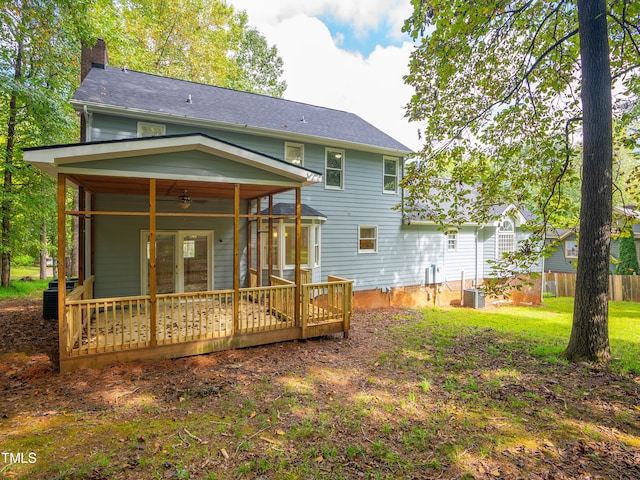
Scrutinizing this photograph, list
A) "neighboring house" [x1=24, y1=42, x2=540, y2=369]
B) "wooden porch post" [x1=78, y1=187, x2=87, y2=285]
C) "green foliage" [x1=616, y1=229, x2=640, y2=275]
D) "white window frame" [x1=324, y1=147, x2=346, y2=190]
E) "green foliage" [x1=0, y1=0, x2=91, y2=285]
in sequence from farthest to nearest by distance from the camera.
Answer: "green foliage" [x1=616, y1=229, x2=640, y2=275] → "green foliage" [x1=0, y1=0, x2=91, y2=285] → "white window frame" [x1=324, y1=147, x2=346, y2=190] → "wooden porch post" [x1=78, y1=187, x2=87, y2=285] → "neighboring house" [x1=24, y1=42, x2=540, y2=369]

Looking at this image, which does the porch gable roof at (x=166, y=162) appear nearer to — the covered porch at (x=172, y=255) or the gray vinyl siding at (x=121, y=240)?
the covered porch at (x=172, y=255)

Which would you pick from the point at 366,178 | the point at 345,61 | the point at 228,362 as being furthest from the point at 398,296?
the point at 345,61

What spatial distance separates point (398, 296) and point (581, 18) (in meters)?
9.35

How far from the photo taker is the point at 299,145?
10.3 m

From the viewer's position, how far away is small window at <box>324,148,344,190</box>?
1074 cm

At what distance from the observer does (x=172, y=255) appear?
28.3 ft

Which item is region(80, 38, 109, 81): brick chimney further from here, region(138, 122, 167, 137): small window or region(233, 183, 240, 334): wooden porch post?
region(233, 183, 240, 334): wooden porch post

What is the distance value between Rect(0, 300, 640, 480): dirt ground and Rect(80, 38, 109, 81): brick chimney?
7.97 metres

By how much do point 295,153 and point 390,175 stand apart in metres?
3.87

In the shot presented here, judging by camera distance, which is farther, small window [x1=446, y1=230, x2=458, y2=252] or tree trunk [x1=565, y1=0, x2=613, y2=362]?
small window [x1=446, y1=230, x2=458, y2=252]

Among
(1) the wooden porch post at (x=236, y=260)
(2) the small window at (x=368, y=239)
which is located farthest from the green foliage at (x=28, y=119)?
(2) the small window at (x=368, y=239)

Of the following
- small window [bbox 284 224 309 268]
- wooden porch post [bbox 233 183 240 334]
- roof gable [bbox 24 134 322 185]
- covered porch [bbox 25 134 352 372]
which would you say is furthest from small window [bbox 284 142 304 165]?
wooden porch post [bbox 233 183 240 334]

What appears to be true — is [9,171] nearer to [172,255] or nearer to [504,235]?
[172,255]

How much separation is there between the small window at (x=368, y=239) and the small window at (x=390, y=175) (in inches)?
62.0
